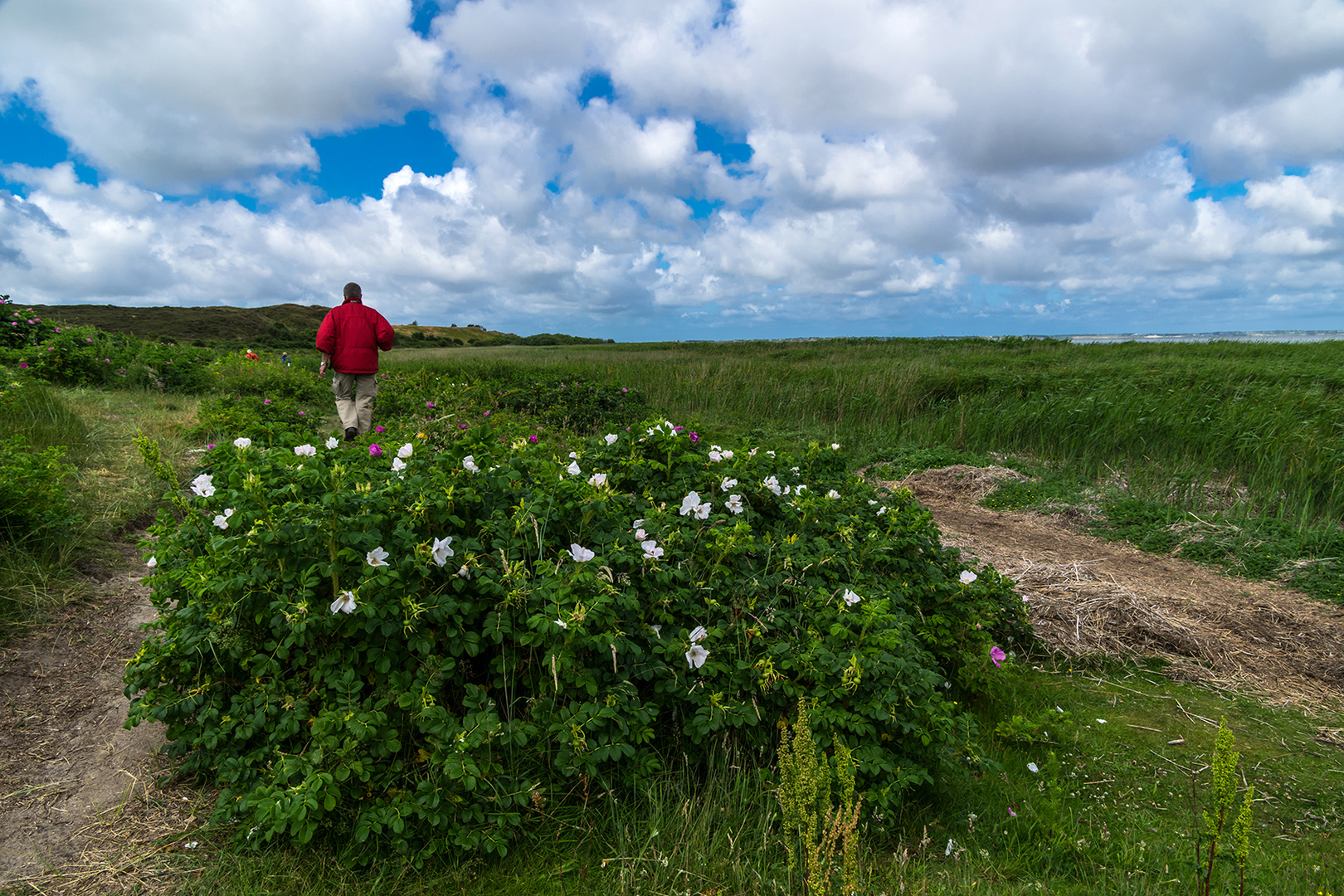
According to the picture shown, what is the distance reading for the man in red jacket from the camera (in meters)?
7.77

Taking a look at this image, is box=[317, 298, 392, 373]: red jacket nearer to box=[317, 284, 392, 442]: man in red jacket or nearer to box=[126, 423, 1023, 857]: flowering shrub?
box=[317, 284, 392, 442]: man in red jacket

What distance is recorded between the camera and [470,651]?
2.07 metres

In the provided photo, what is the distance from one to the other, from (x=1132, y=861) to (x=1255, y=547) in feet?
15.7

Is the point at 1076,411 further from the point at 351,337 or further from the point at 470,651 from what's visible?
the point at 351,337

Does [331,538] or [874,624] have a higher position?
[331,538]

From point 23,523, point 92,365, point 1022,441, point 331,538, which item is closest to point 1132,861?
point 331,538

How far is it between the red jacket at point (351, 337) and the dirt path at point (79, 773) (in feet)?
15.9

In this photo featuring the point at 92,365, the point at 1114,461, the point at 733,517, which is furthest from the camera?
the point at 92,365

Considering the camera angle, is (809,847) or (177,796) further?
(177,796)

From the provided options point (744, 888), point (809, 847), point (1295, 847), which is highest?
point (809, 847)

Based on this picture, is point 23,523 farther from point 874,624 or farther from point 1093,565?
point 1093,565

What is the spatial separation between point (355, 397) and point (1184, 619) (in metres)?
8.89

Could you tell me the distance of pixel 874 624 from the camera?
2393 millimetres

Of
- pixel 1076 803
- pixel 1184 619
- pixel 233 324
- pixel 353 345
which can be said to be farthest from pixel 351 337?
pixel 233 324
